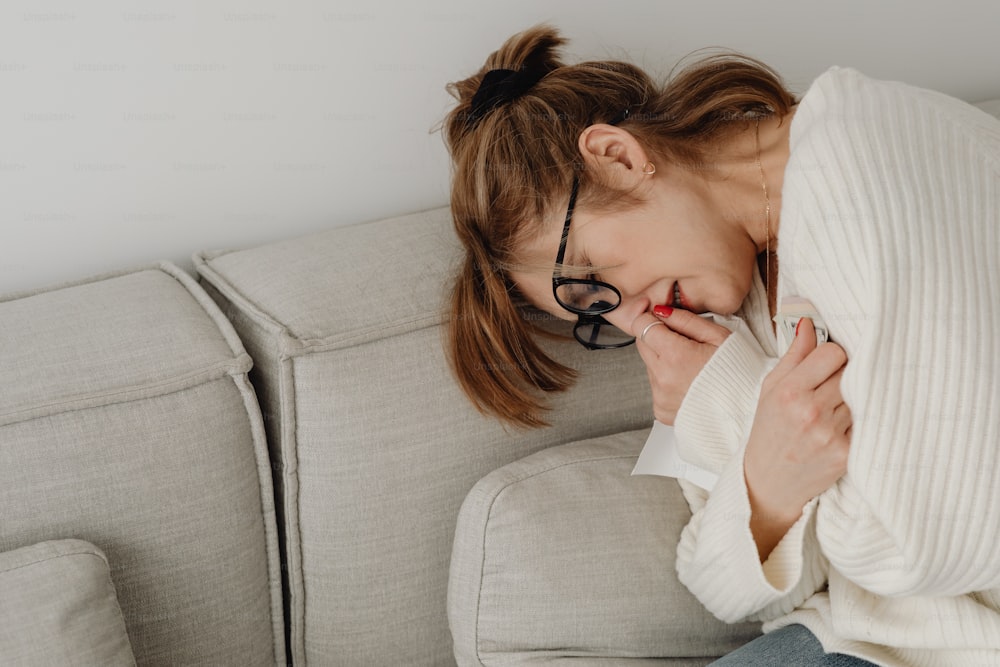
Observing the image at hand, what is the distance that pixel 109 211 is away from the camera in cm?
124

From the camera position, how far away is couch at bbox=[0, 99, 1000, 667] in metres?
1.00

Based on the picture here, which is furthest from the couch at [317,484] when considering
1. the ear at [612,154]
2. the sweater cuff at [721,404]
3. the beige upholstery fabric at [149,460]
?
the ear at [612,154]

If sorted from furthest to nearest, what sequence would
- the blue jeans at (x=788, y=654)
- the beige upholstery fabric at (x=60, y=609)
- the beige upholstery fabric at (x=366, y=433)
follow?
1. the beige upholstery fabric at (x=366, y=433)
2. the blue jeans at (x=788, y=654)
3. the beige upholstery fabric at (x=60, y=609)

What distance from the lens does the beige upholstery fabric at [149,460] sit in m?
0.97

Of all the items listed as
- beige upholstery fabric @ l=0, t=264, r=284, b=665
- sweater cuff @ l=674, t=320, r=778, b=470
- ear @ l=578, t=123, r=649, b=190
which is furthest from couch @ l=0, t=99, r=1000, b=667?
ear @ l=578, t=123, r=649, b=190

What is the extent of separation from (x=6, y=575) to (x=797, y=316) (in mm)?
894

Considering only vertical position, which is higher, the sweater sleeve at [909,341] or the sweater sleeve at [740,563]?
the sweater sleeve at [909,341]

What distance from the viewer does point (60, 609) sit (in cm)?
90

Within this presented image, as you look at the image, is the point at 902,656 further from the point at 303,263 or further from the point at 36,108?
the point at 36,108

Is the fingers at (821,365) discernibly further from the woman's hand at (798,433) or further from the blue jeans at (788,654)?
the blue jeans at (788,654)

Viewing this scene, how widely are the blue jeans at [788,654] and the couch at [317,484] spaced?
0.10 meters

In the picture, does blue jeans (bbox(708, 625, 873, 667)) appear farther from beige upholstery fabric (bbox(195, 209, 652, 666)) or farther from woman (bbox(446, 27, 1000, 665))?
beige upholstery fabric (bbox(195, 209, 652, 666))

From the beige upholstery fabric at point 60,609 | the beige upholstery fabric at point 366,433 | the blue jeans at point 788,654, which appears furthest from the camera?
the beige upholstery fabric at point 366,433

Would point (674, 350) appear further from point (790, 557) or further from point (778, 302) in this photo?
point (790, 557)
